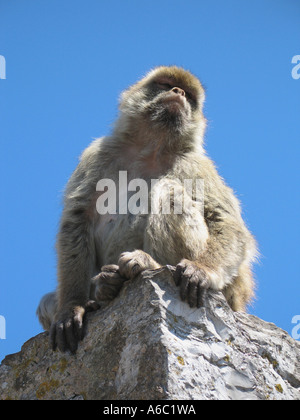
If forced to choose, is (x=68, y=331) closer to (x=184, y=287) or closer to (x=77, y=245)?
(x=184, y=287)

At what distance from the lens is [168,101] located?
18.8 feet

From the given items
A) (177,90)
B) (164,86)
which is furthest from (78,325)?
(164,86)

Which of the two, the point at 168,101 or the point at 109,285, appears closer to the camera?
the point at 109,285

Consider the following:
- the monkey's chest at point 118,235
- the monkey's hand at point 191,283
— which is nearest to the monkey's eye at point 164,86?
the monkey's chest at point 118,235

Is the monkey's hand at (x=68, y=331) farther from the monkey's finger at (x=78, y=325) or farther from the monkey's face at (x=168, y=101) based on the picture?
the monkey's face at (x=168, y=101)

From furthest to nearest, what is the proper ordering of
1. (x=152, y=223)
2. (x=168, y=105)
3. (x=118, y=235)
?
(x=168, y=105)
(x=118, y=235)
(x=152, y=223)

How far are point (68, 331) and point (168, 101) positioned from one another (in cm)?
247

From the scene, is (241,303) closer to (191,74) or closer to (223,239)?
(223,239)

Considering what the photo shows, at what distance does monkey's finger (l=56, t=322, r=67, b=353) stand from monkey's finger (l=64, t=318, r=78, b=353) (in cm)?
2

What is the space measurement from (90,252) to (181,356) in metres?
1.74

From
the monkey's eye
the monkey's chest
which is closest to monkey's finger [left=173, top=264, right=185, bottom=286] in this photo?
the monkey's chest

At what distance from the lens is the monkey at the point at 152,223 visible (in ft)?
14.5

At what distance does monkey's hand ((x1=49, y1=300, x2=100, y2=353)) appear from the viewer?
14.0 feet

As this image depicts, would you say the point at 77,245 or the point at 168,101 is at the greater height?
the point at 168,101
